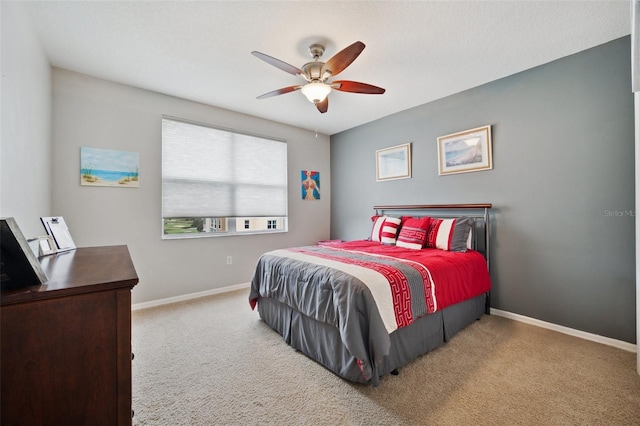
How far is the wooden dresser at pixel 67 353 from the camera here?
72cm

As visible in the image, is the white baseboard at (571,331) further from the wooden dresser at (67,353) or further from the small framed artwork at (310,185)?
the wooden dresser at (67,353)

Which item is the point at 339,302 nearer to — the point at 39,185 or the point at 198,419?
the point at 198,419

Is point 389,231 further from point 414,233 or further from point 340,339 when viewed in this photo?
point 340,339

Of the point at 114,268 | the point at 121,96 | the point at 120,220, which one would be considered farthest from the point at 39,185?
the point at 114,268

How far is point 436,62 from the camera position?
2635 millimetres

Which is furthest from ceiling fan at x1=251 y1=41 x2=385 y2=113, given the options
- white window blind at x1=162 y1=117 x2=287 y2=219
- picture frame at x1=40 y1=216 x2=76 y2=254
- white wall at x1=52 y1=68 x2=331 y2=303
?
picture frame at x1=40 y1=216 x2=76 y2=254

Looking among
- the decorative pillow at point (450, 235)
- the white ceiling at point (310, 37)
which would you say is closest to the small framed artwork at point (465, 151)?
the white ceiling at point (310, 37)

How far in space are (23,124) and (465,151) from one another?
406 cm

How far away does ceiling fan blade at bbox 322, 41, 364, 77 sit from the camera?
75.1 inches

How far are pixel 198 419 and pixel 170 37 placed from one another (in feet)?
9.09

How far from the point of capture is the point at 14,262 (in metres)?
0.82

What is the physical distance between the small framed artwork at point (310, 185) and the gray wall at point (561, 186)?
2103mm

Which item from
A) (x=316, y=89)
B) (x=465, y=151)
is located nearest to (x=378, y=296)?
(x=316, y=89)

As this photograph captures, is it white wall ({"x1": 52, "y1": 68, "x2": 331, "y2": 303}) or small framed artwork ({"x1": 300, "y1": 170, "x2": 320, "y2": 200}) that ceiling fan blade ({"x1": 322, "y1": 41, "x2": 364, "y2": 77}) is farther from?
small framed artwork ({"x1": 300, "y1": 170, "x2": 320, "y2": 200})
